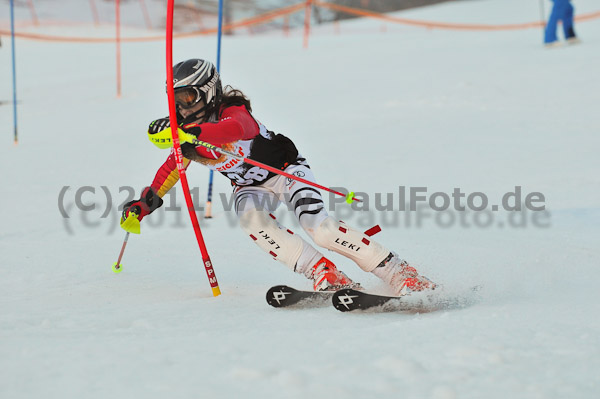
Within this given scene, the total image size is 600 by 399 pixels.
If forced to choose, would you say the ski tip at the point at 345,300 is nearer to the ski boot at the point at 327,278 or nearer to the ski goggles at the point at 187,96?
the ski boot at the point at 327,278

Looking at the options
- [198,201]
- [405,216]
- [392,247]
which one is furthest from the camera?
[198,201]

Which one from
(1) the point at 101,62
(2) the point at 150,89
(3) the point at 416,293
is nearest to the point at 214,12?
(1) the point at 101,62

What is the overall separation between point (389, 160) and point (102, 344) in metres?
5.09

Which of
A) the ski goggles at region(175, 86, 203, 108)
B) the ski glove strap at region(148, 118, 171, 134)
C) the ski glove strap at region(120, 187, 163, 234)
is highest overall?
the ski goggles at region(175, 86, 203, 108)

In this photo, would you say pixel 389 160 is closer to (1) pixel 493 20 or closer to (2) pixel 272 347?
(2) pixel 272 347

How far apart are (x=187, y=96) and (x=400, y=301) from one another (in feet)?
4.81

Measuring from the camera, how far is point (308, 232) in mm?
3207

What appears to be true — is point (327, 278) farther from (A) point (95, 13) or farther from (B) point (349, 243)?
(A) point (95, 13)

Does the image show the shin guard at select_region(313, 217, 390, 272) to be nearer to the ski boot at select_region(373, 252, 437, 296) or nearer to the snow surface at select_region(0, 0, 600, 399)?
the ski boot at select_region(373, 252, 437, 296)

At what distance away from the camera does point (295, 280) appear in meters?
3.82

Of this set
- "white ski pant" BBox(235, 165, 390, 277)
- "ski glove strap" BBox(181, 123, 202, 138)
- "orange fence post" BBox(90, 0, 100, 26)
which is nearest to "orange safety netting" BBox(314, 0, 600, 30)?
"orange fence post" BBox(90, 0, 100, 26)

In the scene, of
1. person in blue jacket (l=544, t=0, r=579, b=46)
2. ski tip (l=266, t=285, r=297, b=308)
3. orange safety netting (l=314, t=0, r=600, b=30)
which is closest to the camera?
ski tip (l=266, t=285, r=297, b=308)

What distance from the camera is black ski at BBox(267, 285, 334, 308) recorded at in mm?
2939

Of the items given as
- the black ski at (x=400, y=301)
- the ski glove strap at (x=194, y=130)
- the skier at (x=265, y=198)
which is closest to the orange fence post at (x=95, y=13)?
the skier at (x=265, y=198)
